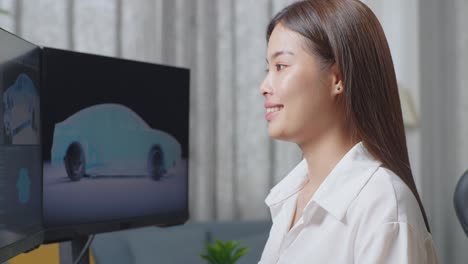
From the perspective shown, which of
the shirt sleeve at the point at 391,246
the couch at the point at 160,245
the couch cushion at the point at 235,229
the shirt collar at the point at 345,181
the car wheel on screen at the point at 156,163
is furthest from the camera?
the couch cushion at the point at 235,229

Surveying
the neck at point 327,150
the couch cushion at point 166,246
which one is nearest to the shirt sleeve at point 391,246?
the neck at point 327,150

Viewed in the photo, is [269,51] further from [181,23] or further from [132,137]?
[181,23]

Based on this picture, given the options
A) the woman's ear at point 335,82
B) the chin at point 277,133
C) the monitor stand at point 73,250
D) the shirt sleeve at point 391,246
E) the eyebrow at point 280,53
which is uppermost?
the eyebrow at point 280,53

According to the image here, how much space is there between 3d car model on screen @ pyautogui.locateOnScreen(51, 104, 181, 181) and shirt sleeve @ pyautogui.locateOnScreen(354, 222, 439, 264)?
2.03 ft

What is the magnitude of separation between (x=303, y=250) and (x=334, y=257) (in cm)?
7

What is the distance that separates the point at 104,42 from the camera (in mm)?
3006

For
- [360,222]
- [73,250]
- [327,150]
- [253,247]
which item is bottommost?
[253,247]

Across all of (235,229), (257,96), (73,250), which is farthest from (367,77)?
(257,96)

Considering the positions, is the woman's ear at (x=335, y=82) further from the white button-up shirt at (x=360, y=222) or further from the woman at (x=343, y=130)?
the white button-up shirt at (x=360, y=222)

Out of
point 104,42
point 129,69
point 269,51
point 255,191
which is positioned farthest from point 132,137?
point 255,191

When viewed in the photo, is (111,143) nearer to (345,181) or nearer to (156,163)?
(156,163)

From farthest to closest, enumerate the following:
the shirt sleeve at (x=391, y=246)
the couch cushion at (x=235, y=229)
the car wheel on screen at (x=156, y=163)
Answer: the couch cushion at (x=235, y=229) → the car wheel on screen at (x=156, y=163) → the shirt sleeve at (x=391, y=246)

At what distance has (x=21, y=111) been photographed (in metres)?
1.12

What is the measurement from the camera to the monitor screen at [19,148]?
1036 mm
